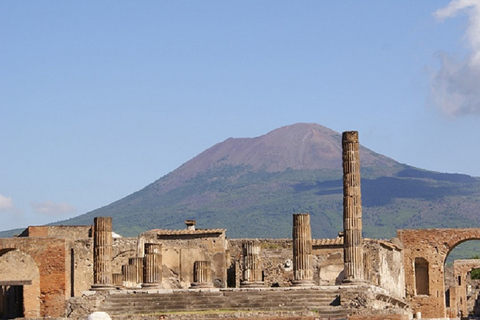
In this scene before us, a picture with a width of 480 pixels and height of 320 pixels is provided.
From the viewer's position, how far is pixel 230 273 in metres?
55.9

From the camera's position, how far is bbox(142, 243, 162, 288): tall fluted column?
48.2 m

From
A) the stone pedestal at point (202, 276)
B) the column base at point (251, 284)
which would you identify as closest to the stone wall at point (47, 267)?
the stone pedestal at point (202, 276)

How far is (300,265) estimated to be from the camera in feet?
→ 153

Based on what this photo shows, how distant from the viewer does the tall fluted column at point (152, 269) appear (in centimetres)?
4825

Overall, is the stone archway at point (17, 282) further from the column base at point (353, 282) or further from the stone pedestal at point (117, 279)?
the column base at point (353, 282)

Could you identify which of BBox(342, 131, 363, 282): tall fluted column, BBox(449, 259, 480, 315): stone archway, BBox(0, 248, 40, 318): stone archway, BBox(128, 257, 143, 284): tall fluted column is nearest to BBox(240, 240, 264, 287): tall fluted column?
BBox(342, 131, 363, 282): tall fluted column

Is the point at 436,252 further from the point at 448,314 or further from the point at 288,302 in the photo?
the point at 288,302

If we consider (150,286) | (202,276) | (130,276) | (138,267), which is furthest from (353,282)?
(138,267)

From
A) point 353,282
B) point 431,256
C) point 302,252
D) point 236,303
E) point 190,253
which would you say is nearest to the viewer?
point 236,303

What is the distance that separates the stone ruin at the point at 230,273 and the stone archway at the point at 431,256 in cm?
4

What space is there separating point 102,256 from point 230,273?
8.98m

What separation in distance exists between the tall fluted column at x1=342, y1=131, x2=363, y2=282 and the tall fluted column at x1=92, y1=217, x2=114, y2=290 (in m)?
8.25

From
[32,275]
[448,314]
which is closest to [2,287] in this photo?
[32,275]

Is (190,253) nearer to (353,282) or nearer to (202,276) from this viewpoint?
(202,276)
